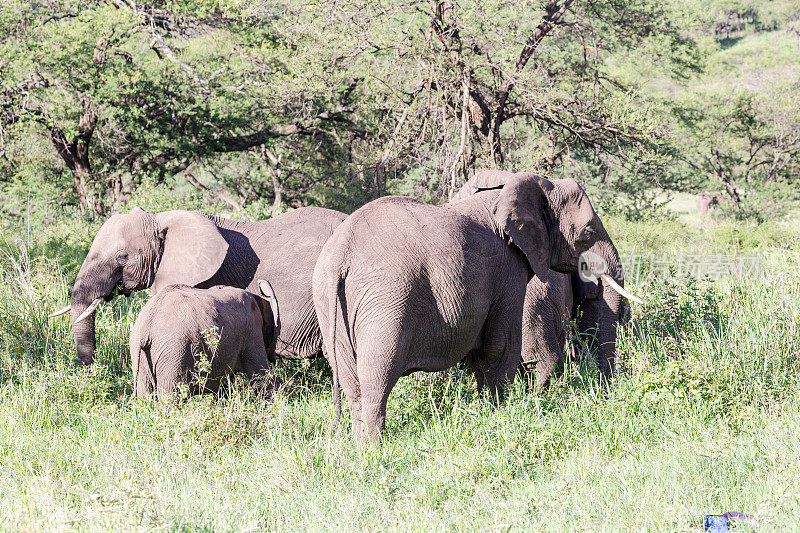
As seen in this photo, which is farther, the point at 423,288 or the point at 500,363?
the point at 500,363

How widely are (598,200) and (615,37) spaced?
385cm

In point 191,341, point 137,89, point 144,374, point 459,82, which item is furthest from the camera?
point 137,89

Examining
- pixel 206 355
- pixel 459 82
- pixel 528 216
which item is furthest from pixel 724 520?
pixel 459 82

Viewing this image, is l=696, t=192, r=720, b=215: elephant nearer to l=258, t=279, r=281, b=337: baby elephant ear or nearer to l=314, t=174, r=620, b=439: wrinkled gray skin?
l=258, t=279, r=281, b=337: baby elephant ear

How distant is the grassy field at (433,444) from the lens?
13.6 ft

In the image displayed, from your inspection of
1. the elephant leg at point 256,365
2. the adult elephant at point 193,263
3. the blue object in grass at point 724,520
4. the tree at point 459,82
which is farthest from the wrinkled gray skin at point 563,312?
the tree at point 459,82

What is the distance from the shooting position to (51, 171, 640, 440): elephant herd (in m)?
5.20

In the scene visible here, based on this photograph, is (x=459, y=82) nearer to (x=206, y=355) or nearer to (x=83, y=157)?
(x=206, y=355)

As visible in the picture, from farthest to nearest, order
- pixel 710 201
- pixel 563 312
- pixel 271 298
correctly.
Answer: pixel 710 201 < pixel 271 298 < pixel 563 312

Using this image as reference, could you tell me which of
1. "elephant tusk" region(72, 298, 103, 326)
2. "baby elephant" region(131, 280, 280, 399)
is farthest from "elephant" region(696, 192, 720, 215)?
"baby elephant" region(131, 280, 280, 399)

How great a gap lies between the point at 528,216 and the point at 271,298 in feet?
8.05

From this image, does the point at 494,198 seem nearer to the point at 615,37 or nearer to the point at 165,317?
the point at 165,317

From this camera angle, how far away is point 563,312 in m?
6.98

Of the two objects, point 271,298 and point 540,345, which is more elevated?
point 271,298
